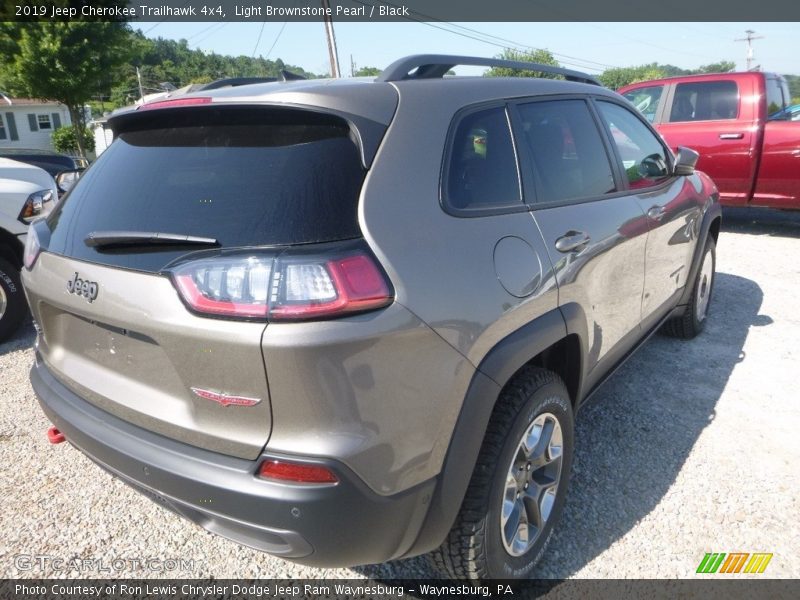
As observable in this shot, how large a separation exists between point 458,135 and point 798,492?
2314 millimetres

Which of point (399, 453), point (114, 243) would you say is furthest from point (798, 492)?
point (114, 243)

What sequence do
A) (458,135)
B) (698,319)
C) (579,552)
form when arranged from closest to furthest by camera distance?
(458,135) < (579,552) < (698,319)

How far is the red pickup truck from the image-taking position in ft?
24.3

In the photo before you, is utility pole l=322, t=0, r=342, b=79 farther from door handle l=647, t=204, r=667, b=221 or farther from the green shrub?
door handle l=647, t=204, r=667, b=221

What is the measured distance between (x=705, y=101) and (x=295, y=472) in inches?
333

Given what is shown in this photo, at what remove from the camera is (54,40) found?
67.5 feet

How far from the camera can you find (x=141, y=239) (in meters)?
1.73

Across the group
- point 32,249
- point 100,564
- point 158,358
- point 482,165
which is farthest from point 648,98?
point 100,564

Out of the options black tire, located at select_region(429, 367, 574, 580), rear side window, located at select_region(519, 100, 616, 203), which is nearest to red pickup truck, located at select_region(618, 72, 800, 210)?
rear side window, located at select_region(519, 100, 616, 203)

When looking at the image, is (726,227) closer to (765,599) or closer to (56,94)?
(765,599)

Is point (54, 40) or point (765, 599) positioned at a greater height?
point (54, 40)

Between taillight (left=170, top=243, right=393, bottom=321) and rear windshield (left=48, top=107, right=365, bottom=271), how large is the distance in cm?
7

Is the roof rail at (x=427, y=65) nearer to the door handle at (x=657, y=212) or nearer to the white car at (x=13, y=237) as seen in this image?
the door handle at (x=657, y=212)

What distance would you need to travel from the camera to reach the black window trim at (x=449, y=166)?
1.83 m
